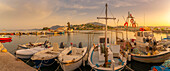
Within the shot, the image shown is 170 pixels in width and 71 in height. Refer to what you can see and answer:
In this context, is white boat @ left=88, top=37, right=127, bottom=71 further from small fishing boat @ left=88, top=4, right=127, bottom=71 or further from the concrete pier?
the concrete pier

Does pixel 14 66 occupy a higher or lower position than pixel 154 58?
lower

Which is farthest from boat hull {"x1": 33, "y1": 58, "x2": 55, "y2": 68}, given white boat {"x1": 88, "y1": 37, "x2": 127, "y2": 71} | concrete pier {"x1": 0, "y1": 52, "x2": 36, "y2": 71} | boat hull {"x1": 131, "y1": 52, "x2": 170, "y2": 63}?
boat hull {"x1": 131, "y1": 52, "x2": 170, "y2": 63}

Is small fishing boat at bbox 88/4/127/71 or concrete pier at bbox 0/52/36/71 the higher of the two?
small fishing boat at bbox 88/4/127/71

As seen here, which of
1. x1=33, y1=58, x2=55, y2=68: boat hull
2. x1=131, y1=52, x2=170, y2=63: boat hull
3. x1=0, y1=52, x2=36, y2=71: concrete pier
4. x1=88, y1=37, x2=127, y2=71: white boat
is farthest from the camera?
x1=131, y1=52, x2=170, y2=63: boat hull

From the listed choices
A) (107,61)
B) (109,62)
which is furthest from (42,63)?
(109,62)

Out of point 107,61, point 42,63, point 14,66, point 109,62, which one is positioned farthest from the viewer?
point 42,63

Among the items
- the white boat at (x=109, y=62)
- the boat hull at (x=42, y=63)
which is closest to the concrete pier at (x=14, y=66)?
the boat hull at (x=42, y=63)

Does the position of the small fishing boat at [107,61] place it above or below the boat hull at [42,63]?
above

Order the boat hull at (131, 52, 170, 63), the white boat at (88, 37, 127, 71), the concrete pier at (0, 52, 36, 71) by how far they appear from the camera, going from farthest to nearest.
A: 1. the boat hull at (131, 52, 170, 63)
2. the concrete pier at (0, 52, 36, 71)
3. the white boat at (88, 37, 127, 71)

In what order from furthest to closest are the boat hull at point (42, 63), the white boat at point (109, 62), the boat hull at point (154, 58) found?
the boat hull at point (154, 58) < the boat hull at point (42, 63) < the white boat at point (109, 62)

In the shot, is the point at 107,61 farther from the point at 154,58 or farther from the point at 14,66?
the point at 14,66

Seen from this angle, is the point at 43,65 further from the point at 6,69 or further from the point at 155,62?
the point at 155,62

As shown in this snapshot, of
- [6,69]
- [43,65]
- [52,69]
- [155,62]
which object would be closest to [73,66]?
[52,69]

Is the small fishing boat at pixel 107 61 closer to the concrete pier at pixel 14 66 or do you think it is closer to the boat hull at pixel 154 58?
the boat hull at pixel 154 58
